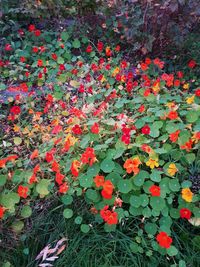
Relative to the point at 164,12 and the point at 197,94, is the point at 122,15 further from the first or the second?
the point at 197,94

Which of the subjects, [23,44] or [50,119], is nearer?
[50,119]

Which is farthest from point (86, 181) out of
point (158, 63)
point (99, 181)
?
point (158, 63)

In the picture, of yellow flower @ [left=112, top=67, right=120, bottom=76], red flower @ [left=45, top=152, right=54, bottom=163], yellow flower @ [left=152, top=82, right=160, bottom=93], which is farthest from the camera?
yellow flower @ [left=112, top=67, right=120, bottom=76]

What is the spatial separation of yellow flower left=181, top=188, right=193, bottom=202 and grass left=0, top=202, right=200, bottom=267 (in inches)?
7.1

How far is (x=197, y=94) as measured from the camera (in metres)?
2.66

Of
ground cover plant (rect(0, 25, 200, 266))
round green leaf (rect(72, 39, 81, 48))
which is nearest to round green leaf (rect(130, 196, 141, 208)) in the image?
ground cover plant (rect(0, 25, 200, 266))

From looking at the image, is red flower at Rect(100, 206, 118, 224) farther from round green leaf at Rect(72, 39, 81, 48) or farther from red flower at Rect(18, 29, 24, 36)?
red flower at Rect(18, 29, 24, 36)

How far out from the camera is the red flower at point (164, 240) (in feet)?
6.31

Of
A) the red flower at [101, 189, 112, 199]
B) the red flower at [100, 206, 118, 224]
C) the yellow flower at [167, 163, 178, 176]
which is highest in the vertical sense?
the yellow flower at [167, 163, 178, 176]

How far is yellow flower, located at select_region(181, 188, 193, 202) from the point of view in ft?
6.59

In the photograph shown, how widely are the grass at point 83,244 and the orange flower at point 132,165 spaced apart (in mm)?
283

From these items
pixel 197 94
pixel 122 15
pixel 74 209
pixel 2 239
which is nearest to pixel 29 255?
pixel 2 239

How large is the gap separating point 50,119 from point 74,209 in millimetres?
1026

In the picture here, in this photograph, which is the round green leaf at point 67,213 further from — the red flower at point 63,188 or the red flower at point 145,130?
the red flower at point 145,130
